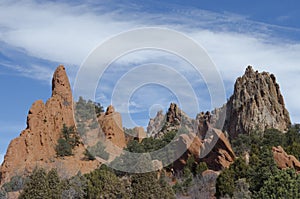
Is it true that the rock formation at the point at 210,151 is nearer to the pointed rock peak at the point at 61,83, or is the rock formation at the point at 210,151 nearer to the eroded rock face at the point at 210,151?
the eroded rock face at the point at 210,151

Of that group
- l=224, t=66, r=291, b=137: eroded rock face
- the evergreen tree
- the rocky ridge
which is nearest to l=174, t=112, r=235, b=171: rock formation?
l=224, t=66, r=291, b=137: eroded rock face

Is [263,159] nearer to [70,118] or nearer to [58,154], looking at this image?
[58,154]

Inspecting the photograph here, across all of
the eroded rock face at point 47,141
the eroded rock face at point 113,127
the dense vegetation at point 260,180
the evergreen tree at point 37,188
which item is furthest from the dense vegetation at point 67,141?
the evergreen tree at point 37,188

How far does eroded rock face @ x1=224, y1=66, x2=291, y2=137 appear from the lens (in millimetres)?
61031

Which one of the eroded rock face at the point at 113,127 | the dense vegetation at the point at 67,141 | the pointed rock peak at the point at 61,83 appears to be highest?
the pointed rock peak at the point at 61,83

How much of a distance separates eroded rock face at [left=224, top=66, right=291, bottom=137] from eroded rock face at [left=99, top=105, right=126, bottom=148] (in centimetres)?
1474

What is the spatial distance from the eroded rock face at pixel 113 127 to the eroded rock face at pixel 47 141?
3637mm

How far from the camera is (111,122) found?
5500 centimetres

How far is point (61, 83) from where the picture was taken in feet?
177

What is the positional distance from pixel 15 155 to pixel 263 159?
82.0 feet

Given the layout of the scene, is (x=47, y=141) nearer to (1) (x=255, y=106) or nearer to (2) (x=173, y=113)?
(2) (x=173, y=113)

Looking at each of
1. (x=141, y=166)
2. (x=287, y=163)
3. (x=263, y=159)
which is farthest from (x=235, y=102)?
(x=141, y=166)

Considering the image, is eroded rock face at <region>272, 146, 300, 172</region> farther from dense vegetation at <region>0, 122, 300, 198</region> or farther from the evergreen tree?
the evergreen tree

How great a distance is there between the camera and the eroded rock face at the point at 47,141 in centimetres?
4666
